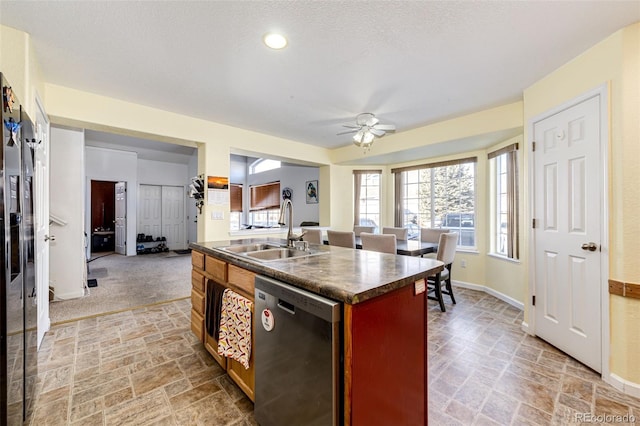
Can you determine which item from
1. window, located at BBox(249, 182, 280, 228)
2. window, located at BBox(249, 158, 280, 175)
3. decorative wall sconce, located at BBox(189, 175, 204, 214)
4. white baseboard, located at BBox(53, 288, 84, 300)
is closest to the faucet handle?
decorative wall sconce, located at BBox(189, 175, 204, 214)

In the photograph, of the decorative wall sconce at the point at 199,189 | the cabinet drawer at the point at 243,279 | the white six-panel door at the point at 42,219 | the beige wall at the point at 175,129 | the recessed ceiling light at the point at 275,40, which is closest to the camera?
the cabinet drawer at the point at 243,279

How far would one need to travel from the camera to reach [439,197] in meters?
4.64

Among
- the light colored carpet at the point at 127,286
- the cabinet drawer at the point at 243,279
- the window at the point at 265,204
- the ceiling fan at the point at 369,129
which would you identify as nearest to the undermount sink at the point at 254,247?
the cabinet drawer at the point at 243,279

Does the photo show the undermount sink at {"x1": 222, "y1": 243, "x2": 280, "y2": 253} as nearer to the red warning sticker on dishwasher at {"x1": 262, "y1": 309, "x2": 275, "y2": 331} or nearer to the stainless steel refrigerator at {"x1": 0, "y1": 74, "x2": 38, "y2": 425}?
the red warning sticker on dishwasher at {"x1": 262, "y1": 309, "x2": 275, "y2": 331}

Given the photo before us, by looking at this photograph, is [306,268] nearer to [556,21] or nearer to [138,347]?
[138,347]

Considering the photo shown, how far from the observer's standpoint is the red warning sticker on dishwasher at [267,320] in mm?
1375

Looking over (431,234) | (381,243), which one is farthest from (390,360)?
(431,234)

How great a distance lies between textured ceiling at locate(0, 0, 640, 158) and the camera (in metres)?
1.67

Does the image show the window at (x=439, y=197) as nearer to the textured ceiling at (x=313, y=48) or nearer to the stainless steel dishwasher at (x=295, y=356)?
the textured ceiling at (x=313, y=48)

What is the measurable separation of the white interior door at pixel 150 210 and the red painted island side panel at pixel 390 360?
8.76 metres

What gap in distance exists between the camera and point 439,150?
4.13 m

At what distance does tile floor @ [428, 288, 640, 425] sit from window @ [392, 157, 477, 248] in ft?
6.34

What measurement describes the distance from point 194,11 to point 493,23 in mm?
1920

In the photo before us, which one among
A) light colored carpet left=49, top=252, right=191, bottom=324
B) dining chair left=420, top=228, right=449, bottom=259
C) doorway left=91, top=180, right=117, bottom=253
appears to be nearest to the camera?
light colored carpet left=49, top=252, right=191, bottom=324
